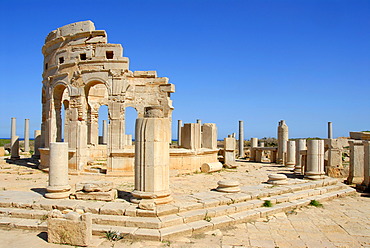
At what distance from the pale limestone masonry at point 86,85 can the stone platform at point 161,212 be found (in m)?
5.66

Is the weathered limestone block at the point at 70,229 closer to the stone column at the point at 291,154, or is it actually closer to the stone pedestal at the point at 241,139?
the stone column at the point at 291,154

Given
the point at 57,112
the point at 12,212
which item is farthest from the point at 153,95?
the point at 12,212

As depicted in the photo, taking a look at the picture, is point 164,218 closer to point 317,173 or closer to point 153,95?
point 317,173

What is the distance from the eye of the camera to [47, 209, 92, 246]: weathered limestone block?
18.9 ft

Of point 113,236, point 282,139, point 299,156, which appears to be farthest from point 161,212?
point 282,139

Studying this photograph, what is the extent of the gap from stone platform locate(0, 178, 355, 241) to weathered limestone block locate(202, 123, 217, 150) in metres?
6.97

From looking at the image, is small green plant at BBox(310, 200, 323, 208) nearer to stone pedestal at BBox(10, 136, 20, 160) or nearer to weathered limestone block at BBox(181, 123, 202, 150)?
weathered limestone block at BBox(181, 123, 202, 150)

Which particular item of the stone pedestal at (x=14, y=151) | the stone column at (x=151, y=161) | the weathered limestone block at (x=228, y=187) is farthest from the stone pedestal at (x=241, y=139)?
the stone column at (x=151, y=161)

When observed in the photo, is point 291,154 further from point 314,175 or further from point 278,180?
point 278,180

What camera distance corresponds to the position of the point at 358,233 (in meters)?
6.79

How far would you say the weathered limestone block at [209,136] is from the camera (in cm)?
1628

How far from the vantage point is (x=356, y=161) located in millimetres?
12148

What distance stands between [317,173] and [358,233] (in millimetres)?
5237

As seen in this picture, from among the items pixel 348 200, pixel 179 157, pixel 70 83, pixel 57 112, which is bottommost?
pixel 348 200
